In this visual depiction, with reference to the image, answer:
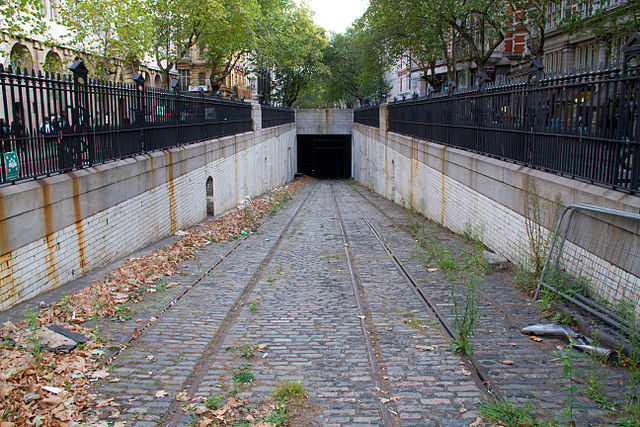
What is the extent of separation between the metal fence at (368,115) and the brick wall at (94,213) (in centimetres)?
1432

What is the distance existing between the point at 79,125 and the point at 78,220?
1725 millimetres

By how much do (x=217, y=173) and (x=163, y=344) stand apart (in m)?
12.4

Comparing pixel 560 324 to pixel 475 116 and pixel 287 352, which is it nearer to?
pixel 287 352

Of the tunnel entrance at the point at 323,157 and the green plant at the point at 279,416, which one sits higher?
the green plant at the point at 279,416

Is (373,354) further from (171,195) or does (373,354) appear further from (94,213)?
(171,195)

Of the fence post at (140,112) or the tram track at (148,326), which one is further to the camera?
the fence post at (140,112)

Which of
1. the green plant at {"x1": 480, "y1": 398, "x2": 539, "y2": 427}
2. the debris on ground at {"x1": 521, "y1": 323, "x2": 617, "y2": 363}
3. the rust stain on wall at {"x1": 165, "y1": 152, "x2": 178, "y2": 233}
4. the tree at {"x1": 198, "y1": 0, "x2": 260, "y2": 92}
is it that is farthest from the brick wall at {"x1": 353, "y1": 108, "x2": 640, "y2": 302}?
the tree at {"x1": 198, "y1": 0, "x2": 260, "y2": 92}

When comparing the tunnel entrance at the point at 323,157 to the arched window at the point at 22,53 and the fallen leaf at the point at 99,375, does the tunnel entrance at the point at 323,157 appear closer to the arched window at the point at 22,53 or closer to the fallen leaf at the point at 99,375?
the arched window at the point at 22,53

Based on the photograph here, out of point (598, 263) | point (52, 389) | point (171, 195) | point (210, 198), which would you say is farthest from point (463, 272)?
point (210, 198)

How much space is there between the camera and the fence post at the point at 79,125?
29.8 feet

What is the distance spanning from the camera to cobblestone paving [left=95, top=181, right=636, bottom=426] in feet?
16.9

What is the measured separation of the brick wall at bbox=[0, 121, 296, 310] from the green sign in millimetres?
175

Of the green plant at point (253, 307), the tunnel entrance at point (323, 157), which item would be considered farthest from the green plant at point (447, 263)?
the tunnel entrance at point (323, 157)

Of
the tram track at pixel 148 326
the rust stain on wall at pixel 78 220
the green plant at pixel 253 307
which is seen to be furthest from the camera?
the rust stain on wall at pixel 78 220
